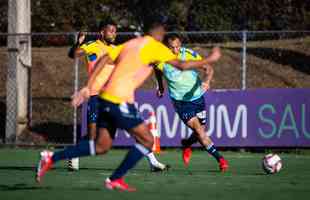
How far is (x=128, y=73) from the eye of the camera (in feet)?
35.6

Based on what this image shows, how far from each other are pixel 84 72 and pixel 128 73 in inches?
700

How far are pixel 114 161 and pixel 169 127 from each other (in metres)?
3.14

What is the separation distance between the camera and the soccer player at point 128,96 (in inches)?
426

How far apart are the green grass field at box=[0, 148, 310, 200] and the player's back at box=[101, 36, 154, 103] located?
119 centimetres

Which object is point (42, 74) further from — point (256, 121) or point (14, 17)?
point (256, 121)

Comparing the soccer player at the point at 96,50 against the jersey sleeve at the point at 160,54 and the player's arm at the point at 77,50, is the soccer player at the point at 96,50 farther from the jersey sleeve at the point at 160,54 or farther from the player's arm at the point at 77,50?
the jersey sleeve at the point at 160,54

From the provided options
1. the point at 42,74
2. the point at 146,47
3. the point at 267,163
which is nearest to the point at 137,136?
the point at 146,47

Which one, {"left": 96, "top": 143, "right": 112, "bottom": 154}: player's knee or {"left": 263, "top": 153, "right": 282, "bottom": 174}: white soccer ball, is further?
{"left": 263, "top": 153, "right": 282, "bottom": 174}: white soccer ball

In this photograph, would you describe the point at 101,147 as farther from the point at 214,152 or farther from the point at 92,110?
the point at 214,152

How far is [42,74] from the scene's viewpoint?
2844 cm

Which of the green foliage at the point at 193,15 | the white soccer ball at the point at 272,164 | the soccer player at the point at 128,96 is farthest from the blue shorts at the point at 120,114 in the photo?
the green foliage at the point at 193,15

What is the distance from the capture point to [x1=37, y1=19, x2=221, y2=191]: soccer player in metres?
10.8

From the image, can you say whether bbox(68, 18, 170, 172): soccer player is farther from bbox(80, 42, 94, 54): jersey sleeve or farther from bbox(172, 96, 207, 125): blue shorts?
bbox(172, 96, 207, 125): blue shorts

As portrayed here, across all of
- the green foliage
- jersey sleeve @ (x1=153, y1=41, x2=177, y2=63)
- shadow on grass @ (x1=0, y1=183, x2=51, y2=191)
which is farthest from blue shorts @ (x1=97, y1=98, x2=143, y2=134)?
the green foliage
